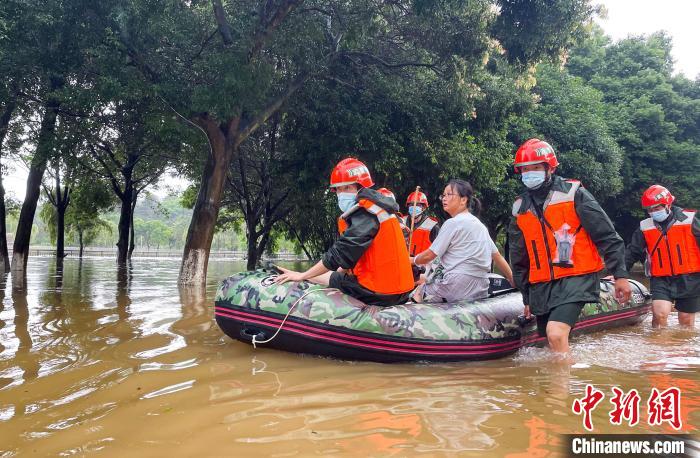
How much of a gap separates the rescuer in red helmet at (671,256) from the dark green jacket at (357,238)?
3.47 metres

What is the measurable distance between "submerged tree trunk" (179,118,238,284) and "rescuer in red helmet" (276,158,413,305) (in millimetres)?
7033

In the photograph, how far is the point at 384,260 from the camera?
4.33m

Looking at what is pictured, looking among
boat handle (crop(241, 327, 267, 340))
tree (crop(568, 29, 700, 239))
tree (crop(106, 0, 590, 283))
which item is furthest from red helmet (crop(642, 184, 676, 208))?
tree (crop(568, 29, 700, 239))

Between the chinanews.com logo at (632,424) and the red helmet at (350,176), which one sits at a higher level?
the red helmet at (350,176)

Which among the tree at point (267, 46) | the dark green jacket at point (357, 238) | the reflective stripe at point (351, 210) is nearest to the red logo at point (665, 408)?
the dark green jacket at point (357, 238)

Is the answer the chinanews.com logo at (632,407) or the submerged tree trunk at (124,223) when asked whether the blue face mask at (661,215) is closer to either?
the chinanews.com logo at (632,407)

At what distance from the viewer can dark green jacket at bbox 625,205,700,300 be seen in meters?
5.68

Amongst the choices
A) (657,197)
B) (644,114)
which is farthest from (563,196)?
(644,114)

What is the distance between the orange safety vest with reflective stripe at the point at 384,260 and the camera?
427cm

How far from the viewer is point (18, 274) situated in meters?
12.7

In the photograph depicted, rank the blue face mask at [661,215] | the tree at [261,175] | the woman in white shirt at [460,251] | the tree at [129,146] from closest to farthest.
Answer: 1. the woman in white shirt at [460,251]
2. the blue face mask at [661,215]
3. the tree at [129,146]
4. the tree at [261,175]

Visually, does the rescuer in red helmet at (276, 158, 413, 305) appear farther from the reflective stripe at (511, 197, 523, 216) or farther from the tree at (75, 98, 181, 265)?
the tree at (75, 98, 181, 265)

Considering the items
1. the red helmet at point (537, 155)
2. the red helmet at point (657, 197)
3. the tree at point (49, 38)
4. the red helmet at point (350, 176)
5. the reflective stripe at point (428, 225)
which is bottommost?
the reflective stripe at point (428, 225)

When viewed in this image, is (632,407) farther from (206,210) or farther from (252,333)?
(206,210)
